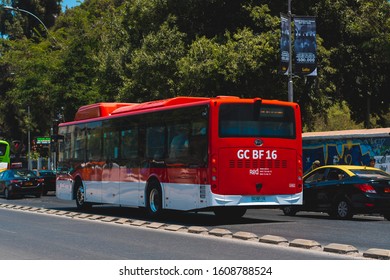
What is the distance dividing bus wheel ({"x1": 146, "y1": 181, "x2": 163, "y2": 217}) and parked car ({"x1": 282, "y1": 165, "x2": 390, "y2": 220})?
347 cm

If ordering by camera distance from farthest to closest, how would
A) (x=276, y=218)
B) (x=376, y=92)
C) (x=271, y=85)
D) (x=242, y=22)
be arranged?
(x=376, y=92)
(x=242, y=22)
(x=271, y=85)
(x=276, y=218)

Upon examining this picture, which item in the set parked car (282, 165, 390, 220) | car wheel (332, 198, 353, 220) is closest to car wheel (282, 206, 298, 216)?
parked car (282, 165, 390, 220)

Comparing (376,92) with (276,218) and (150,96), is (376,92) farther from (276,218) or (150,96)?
(276,218)

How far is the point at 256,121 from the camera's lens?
17344 mm

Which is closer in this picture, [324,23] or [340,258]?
[340,258]

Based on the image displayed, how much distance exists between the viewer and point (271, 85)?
31094 millimetres

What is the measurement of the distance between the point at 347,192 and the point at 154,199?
5.38 meters

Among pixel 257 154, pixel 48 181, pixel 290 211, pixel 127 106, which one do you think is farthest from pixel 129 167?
pixel 48 181

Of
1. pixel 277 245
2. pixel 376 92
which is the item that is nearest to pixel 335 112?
pixel 376 92

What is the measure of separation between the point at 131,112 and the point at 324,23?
15032 mm

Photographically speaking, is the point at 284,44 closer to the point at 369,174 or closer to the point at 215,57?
the point at 215,57

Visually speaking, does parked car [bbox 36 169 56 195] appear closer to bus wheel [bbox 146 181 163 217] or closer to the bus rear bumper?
bus wheel [bbox 146 181 163 217]

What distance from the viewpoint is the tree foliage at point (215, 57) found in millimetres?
30375

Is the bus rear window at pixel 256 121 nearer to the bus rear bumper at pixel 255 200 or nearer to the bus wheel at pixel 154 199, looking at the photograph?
the bus rear bumper at pixel 255 200
